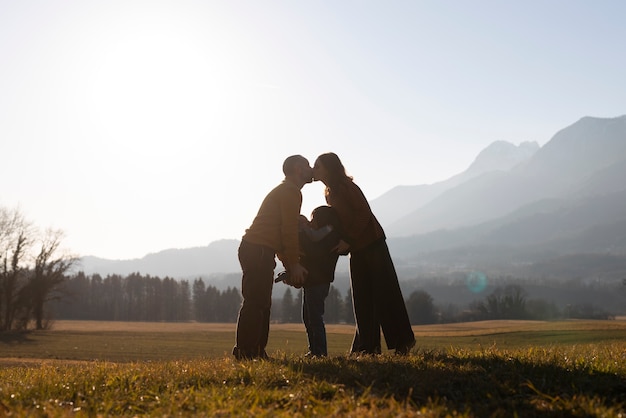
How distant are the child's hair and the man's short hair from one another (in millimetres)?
721

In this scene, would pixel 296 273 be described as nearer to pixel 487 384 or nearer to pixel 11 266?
pixel 487 384

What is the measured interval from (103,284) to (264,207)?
16131 cm

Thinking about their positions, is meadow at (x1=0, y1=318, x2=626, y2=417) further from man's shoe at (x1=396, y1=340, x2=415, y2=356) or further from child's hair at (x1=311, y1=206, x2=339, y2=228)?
child's hair at (x1=311, y1=206, x2=339, y2=228)

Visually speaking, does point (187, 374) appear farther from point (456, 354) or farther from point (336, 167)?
point (336, 167)

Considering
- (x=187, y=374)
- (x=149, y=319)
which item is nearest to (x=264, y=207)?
(x=187, y=374)

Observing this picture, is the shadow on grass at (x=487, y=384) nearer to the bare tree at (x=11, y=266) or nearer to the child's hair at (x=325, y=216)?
the child's hair at (x=325, y=216)

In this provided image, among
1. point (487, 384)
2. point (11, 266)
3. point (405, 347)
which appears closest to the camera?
point (487, 384)

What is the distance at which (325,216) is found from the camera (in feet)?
27.9

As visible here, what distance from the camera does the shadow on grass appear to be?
3887 millimetres

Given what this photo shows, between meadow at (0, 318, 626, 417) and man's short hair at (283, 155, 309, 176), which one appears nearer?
meadow at (0, 318, 626, 417)

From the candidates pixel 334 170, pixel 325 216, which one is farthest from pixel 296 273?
pixel 334 170

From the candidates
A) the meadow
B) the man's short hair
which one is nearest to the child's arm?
the man's short hair

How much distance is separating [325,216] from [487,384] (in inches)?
170

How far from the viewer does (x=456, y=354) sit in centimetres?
696
